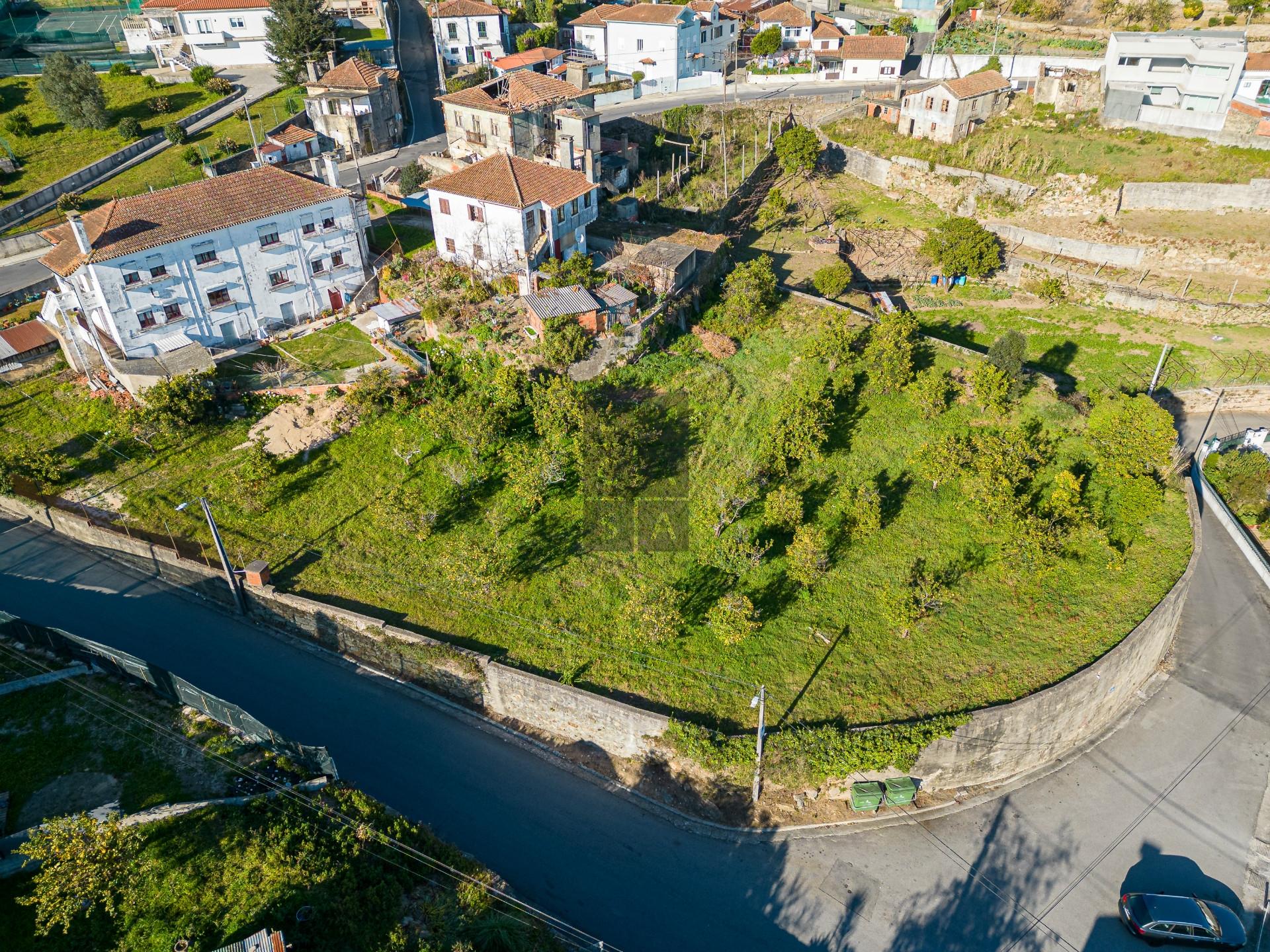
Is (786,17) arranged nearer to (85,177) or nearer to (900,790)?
(85,177)

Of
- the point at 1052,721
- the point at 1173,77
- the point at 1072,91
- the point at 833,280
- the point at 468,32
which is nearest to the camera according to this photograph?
the point at 1052,721

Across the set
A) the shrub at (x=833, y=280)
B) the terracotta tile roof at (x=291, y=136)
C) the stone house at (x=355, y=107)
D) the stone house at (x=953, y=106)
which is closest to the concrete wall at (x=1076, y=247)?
the stone house at (x=953, y=106)

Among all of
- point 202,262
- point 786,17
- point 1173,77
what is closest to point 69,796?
point 202,262

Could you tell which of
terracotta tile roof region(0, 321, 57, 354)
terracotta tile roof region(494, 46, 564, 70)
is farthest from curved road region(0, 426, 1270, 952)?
terracotta tile roof region(494, 46, 564, 70)

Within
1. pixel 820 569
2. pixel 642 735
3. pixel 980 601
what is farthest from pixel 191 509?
pixel 980 601

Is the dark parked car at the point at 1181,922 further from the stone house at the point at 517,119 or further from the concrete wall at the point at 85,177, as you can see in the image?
the concrete wall at the point at 85,177

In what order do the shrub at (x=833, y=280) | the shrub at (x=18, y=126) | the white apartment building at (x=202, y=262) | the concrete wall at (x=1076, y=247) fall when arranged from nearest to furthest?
1. the white apartment building at (x=202, y=262)
2. the shrub at (x=833, y=280)
3. the concrete wall at (x=1076, y=247)
4. the shrub at (x=18, y=126)

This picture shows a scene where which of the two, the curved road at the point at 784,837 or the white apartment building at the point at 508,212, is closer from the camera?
the curved road at the point at 784,837

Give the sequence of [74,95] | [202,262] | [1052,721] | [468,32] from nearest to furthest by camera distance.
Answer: [1052,721] → [202,262] → [74,95] → [468,32]
